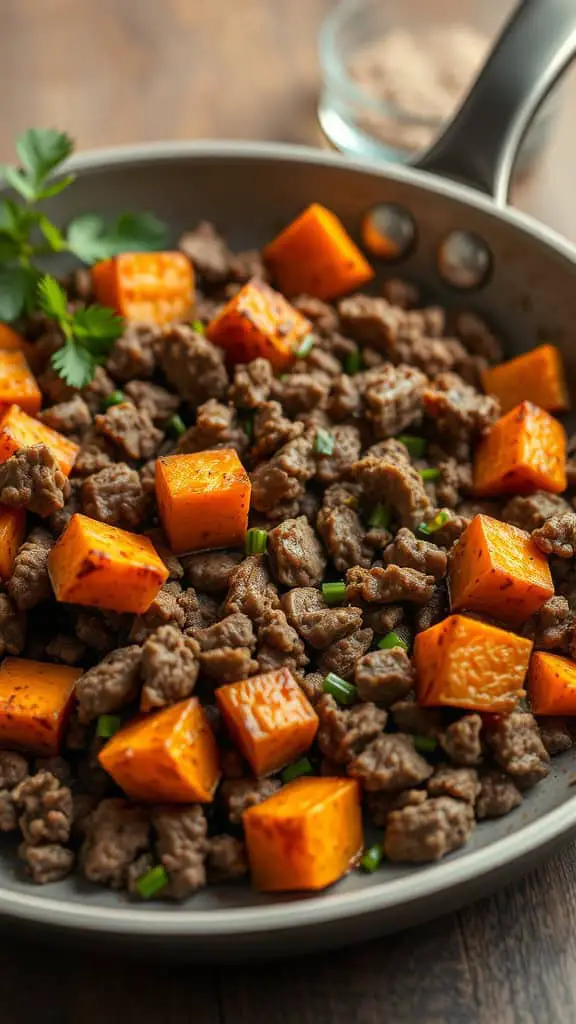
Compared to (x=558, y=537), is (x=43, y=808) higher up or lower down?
lower down

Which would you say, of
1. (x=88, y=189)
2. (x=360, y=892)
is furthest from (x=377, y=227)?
(x=360, y=892)

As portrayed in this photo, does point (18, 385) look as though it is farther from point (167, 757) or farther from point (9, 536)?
point (167, 757)

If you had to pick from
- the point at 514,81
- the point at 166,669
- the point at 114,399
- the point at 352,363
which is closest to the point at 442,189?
the point at 514,81

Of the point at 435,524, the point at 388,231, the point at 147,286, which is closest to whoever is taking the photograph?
the point at 435,524

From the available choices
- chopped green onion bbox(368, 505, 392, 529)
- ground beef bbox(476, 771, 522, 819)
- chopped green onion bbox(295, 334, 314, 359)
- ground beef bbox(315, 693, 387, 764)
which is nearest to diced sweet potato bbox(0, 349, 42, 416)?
chopped green onion bbox(295, 334, 314, 359)

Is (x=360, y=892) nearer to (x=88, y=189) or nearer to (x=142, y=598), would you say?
(x=142, y=598)

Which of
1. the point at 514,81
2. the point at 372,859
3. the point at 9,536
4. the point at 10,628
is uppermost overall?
the point at 514,81
